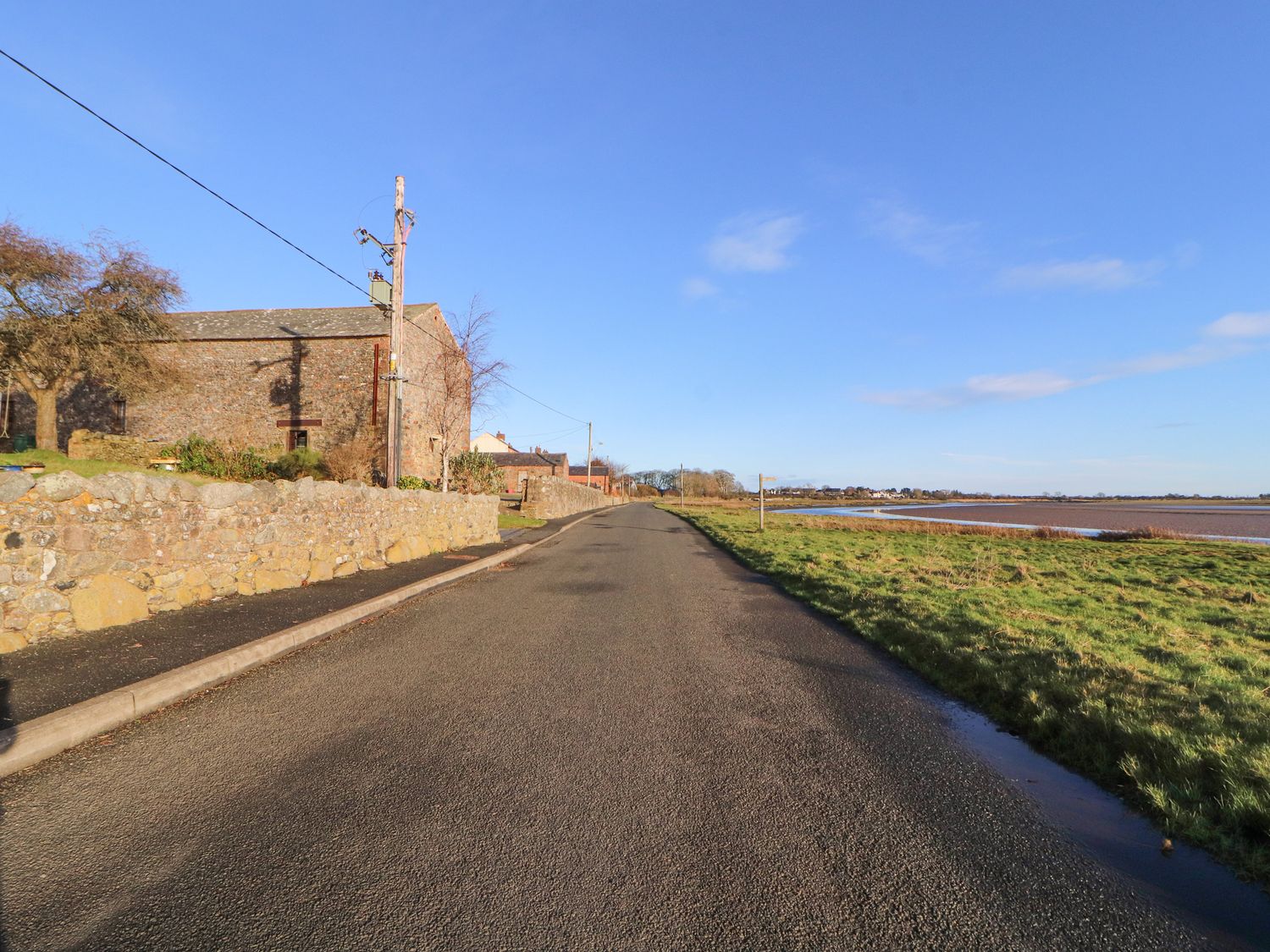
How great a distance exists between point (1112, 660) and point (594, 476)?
10319 cm

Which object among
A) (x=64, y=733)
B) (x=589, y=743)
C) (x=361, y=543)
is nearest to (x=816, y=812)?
(x=589, y=743)

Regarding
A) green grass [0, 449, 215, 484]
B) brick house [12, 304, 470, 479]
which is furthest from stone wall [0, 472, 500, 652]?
brick house [12, 304, 470, 479]

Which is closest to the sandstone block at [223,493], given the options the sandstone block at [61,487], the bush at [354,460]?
the sandstone block at [61,487]

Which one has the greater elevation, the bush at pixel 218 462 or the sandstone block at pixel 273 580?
the bush at pixel 218 462

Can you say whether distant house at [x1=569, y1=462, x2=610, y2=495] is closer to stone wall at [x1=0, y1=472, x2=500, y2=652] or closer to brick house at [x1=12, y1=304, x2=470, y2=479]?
brick house at [x1=12, y1=304, x2=470, y2=479]

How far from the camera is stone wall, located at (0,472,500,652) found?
5312mm

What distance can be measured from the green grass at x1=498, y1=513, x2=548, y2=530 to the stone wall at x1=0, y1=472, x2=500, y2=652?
15329 millimetres

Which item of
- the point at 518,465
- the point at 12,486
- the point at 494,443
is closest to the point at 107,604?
the point at 12,486

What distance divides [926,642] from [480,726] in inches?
192

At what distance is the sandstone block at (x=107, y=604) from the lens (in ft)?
19.1

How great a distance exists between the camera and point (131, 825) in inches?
117

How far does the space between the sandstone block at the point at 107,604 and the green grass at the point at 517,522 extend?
18.9 m

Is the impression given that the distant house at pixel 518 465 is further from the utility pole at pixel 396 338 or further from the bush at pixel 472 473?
the utility pole at pixel 396 338

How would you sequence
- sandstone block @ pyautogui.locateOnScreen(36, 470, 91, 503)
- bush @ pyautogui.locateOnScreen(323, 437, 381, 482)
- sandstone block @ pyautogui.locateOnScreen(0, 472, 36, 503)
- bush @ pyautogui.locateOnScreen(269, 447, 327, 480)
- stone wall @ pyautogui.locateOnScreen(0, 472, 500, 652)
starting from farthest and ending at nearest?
bush @ pyautogui.locateOnScreen(323, 437, 381, 482) < bush @ pyautogui.locateOnScreen(269, 447, 327, 480) < sandstone block @ pyautogui.locateOnScreen(36, 470, 91, 503) < stone wall @ pyautogui.locateOnScreen(0, 472, 500, 652) < sandstone block @ pyautogui.locateOnScreen(0, 472, 36, 503)
